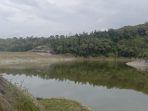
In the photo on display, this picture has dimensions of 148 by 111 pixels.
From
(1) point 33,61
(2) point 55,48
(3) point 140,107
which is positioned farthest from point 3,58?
(3) point 140,107

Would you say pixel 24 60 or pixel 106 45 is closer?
pixel 24 60

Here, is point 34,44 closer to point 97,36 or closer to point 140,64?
point 97,36

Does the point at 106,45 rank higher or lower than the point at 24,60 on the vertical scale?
higher

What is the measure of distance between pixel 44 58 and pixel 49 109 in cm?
8227

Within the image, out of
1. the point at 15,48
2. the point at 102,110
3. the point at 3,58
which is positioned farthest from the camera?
the point at 15,48

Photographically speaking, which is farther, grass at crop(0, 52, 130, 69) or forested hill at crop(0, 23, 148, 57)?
forested hill at crop(0, 23, 148, 57)

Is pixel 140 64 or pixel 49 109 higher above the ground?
pixel 49 109

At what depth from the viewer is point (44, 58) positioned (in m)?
101

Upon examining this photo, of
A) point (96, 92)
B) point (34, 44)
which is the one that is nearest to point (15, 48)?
point (34, 44)

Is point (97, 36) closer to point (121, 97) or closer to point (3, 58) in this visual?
point (3, 58)

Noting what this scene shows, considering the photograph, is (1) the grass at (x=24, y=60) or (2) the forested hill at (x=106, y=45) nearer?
(1) the grass at (x=24, y=60)

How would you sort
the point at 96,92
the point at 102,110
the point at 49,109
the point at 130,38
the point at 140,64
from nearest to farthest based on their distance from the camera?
1. the point at 49,109
2. the point at 102,110
3. the point at 96,92
4. the point at 140,64
5. the point at 130,38

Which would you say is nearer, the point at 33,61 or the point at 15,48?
the point at 33,61

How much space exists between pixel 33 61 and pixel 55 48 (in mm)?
27231
